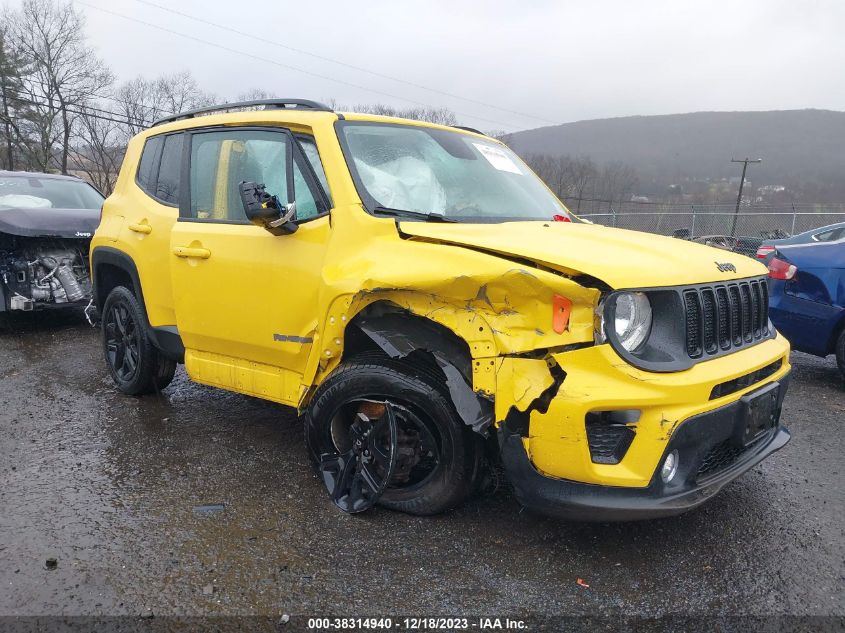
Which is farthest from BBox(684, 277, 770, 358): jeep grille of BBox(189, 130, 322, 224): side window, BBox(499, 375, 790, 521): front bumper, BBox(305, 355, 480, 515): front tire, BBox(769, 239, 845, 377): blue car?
BBox(769, 239, 845, 377): blue car

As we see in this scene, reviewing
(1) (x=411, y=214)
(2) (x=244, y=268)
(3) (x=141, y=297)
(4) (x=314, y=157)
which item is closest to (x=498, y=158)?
(1) (x=411, y=214)

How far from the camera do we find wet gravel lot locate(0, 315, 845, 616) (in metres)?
2.33

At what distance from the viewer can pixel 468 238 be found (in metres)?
2.58

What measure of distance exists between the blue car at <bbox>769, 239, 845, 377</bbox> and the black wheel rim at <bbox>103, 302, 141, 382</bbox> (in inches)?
205

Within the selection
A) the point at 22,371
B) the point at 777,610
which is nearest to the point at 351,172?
the point at 777,610

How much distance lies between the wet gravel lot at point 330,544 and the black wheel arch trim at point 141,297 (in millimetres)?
575

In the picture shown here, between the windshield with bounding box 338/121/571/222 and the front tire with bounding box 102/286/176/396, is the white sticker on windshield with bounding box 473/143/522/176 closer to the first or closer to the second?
the windshield with bounding box 338/121/571/222

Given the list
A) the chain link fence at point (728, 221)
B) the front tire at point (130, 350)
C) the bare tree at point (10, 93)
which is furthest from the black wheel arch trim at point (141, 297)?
the bare tree at point (10, 93)

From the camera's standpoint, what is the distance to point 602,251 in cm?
254

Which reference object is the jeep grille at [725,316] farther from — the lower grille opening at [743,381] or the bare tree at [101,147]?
the bare tree at [101,147]

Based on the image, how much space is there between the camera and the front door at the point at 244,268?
3.06 meters

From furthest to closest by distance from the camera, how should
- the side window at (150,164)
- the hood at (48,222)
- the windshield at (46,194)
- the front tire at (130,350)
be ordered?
the windshield at (46,194)
the hood at (48,222)
the front tire at (130,350)
the side window at (150,164)

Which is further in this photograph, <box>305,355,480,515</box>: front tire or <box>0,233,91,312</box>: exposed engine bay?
<box>0,233,91,312</box>: exposed engine bay

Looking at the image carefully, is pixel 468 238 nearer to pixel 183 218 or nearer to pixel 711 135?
pixel 183 218
